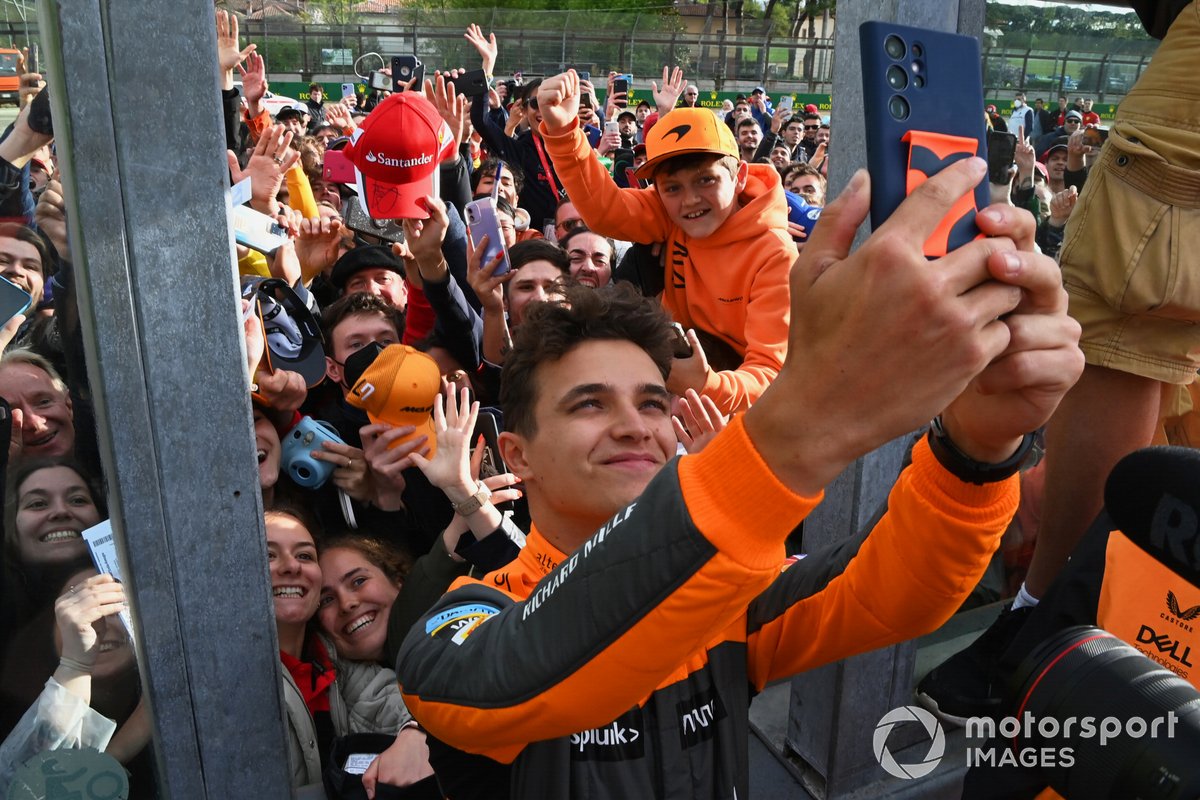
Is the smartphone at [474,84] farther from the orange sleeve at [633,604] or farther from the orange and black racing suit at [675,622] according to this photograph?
the orange sleeve at [633,604]

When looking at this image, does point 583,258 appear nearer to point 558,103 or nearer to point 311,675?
point 558,103

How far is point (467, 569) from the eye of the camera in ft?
7.30

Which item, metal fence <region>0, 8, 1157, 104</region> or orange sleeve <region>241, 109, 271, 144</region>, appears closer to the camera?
orange sleeve <region>241, 109, 271, 144</region>

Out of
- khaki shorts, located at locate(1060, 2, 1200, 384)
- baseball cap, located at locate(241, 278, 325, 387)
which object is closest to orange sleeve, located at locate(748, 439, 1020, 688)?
khaki shorts, located at locate(1060, 2, 1200, 384)

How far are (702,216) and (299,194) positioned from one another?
3281 mm

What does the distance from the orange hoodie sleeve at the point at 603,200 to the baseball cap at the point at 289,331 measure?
1.03 metres

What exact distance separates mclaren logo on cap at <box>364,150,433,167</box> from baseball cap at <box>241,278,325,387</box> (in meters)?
0.59

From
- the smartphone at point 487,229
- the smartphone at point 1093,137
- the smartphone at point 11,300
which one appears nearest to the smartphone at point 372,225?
the smartphone at point 487,229

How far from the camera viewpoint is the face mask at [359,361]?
326 cm

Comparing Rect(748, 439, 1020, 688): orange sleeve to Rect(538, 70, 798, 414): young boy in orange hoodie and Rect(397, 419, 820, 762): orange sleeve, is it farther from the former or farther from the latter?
Rect(538, 70, 798, 414): young boy in orange hoodie

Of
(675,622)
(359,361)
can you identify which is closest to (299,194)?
(359,361)

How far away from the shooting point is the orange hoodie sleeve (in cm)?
349

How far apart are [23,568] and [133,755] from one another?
40cm

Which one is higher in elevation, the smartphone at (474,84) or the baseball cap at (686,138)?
the smartphone at (474,84)
